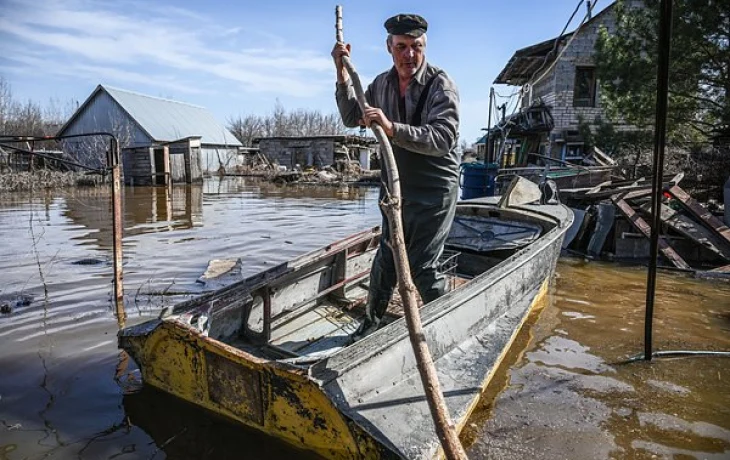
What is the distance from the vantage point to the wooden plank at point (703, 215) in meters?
7.80

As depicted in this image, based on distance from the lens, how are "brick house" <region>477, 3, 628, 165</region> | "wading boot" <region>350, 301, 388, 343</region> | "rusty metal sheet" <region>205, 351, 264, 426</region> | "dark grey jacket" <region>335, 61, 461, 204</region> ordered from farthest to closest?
"brick house" <region>477, 3, 628, 165</region> < "wading boot" <region>350, 301, 388, 343</region> < "dark grey jacket" <region>335, 61, 461, 204</region> < "rusty metal sheet" <region>205, 351, 264, 426</region>

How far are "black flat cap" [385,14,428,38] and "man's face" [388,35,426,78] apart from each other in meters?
0.03

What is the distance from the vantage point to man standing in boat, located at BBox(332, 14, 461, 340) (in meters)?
2.97

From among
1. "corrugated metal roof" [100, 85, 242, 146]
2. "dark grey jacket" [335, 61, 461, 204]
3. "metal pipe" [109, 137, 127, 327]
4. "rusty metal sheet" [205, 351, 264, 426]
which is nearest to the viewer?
"rusty metal sheet" [205, 351, 264, 426]

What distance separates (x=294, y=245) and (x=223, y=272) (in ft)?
8.30

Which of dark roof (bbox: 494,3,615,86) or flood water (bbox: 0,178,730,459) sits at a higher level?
dark roof (bbox: 494,3,615,86)

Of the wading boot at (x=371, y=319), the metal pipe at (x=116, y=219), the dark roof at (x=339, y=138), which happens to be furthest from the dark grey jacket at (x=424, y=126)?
the dark roof at (x=339, y=138)

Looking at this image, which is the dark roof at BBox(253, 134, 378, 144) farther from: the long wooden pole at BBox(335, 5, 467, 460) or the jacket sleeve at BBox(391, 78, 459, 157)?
the long wooden pole at BBox(335, 5, 467, 460)

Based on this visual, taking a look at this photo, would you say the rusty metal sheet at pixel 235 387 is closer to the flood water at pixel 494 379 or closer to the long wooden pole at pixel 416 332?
the flood water at pixel 494 379

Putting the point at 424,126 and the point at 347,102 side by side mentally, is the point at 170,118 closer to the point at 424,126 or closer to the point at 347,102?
the point at 347,102

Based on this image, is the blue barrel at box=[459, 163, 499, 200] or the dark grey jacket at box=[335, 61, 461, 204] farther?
the blue barrel at box=[459, 163, 499, 200]

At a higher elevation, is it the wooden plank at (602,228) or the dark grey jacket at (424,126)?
the dark grey jacket at (424,126)

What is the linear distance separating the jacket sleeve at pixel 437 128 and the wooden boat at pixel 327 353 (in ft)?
3.57

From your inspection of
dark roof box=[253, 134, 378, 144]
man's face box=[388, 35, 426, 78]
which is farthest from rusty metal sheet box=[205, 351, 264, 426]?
dark roof box=[253, 134, 378, 144]
